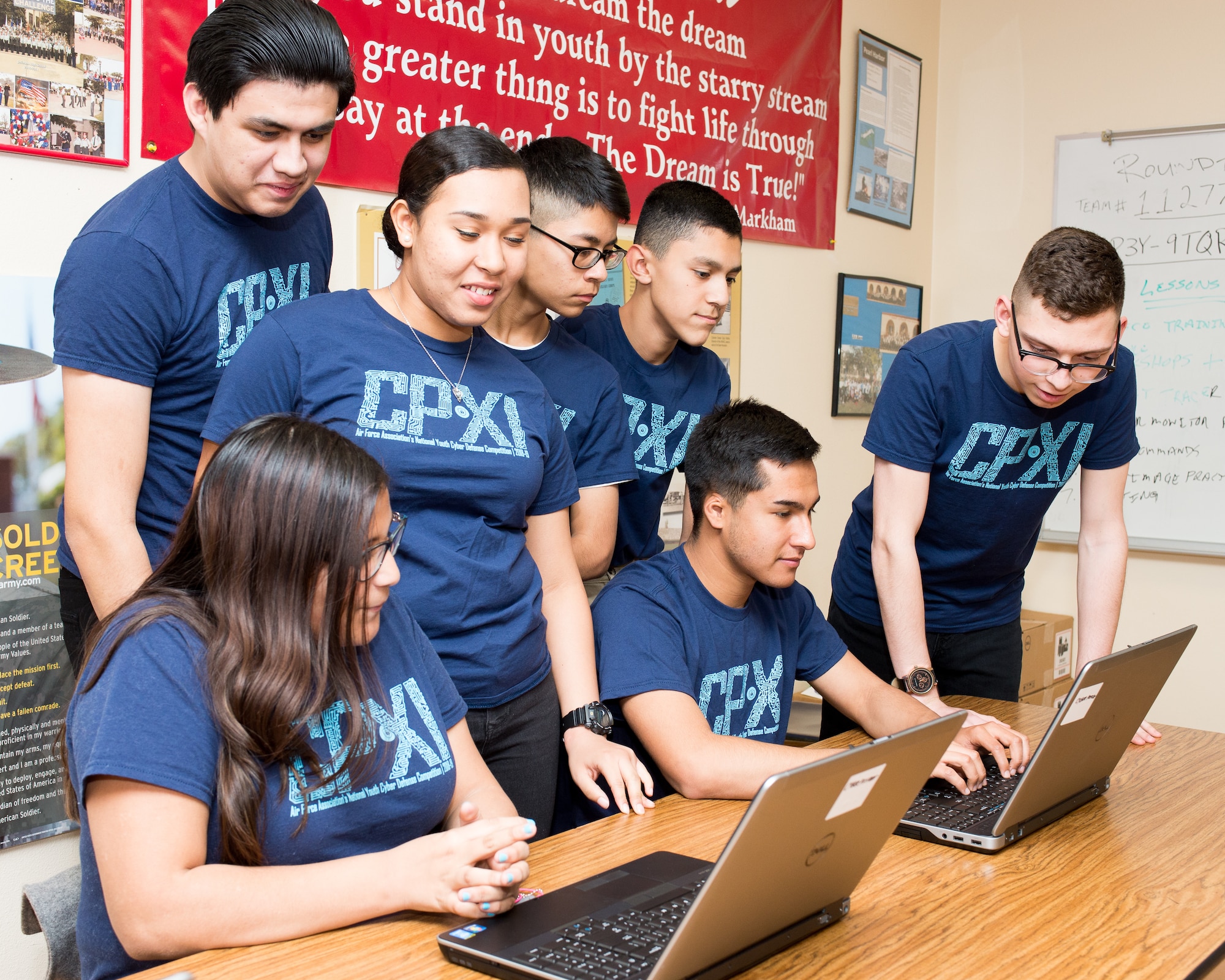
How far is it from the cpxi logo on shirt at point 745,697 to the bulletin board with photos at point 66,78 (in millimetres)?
1271

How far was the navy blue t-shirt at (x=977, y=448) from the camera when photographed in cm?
197

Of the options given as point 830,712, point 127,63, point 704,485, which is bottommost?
point 830,712

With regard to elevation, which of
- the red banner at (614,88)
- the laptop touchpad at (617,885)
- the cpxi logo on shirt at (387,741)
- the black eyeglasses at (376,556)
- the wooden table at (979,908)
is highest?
the red banner at (614,88)

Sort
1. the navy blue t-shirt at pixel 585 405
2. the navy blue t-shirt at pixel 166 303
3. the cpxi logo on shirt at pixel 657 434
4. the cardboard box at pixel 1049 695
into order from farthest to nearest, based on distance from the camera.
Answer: the cardboard box at pixel 1049 695 → the cpxi logo on shirt at pixel 657 434 → the navy blue t-shirt at pixel 585 405 → the navy blue t-shirt at pixel 166 303

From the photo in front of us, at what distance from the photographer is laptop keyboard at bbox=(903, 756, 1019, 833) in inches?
53.6

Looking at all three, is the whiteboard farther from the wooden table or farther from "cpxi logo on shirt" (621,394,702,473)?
the wooden table

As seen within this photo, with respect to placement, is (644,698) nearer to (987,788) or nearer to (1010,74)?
(987,788)

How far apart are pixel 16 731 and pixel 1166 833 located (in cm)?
164

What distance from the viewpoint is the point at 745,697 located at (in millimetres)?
1735

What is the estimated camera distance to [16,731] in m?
1.76

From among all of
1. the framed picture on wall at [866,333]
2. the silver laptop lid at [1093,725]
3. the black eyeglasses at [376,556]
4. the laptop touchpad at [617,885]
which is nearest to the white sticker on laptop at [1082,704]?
the silver laptop lid at [1093,725]

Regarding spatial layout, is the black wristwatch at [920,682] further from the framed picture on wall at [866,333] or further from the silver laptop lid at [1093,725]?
the framed picture on wall at [866,333]

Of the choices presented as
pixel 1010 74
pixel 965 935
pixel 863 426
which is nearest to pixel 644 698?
pixel 965 935

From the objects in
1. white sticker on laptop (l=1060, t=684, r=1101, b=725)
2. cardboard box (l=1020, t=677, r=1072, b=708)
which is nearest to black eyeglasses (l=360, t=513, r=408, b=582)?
white sticker on laptop (l=1060, t=684, r=1101, b=725)
